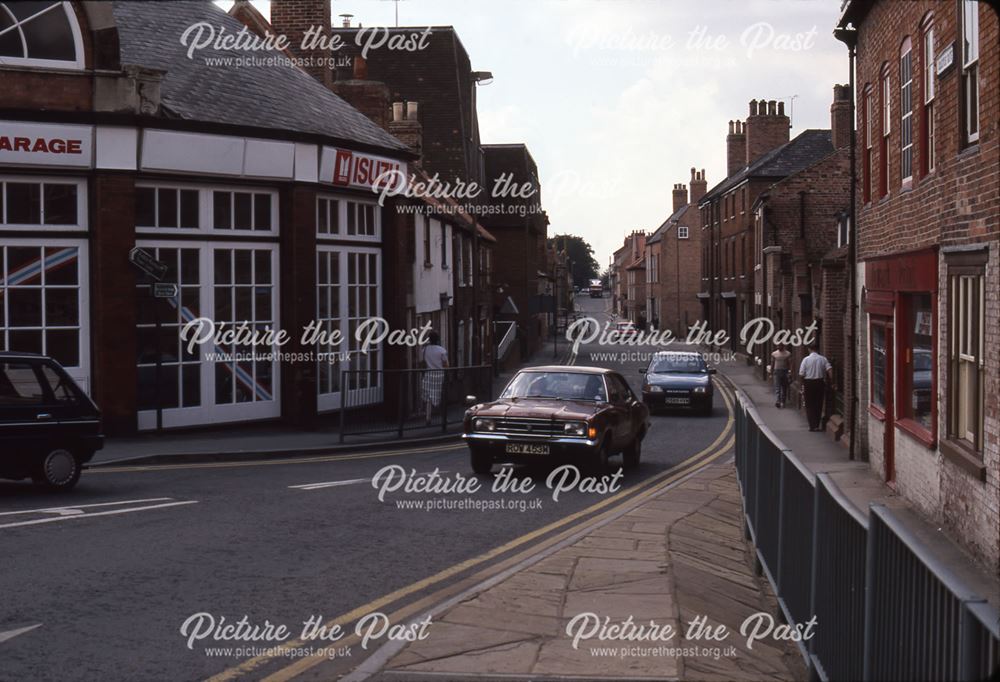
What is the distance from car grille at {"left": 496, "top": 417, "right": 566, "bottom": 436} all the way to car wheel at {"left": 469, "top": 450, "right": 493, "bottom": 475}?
0.55m

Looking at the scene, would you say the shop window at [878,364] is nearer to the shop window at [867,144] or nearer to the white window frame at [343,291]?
the shop window at [867,144]

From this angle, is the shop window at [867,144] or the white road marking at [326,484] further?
the shop window at [867,144]

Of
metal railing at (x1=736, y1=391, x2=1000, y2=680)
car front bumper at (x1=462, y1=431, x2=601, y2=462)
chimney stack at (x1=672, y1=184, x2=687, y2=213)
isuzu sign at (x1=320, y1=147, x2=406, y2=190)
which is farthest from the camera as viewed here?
chimney stack at (x1=672, y1=184, x2=687, y2=213)

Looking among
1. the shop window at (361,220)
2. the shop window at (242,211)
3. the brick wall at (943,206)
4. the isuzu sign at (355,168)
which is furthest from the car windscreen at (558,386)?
the shop window at (361,220)

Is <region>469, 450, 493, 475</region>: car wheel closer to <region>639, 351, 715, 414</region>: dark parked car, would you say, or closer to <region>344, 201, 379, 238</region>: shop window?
<region>344, 201, 379, 238</region>: shop window

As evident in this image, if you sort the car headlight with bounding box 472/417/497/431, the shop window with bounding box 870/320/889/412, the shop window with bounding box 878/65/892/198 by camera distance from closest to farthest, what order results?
1. the car headlight with bounding box 472/417/497/431
2. the shop window with bounding box 878/65/892/198
3. the shop window with bounding box 870/320/889/412

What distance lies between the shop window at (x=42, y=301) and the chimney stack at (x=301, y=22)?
13306mm

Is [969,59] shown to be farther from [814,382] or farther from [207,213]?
[814,382]

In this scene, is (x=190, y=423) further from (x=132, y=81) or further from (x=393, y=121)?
(x=393, y=121)

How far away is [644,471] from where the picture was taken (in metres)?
17.6

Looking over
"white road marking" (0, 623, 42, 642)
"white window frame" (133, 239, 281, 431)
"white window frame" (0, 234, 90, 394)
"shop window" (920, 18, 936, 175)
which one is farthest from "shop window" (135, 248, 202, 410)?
"white road marking" (0, 623, 42, 642)

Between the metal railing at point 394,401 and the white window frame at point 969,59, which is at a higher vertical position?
the white window frame at point 969,59

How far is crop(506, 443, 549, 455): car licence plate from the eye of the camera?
15.2m

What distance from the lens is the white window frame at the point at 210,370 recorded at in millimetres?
20219
